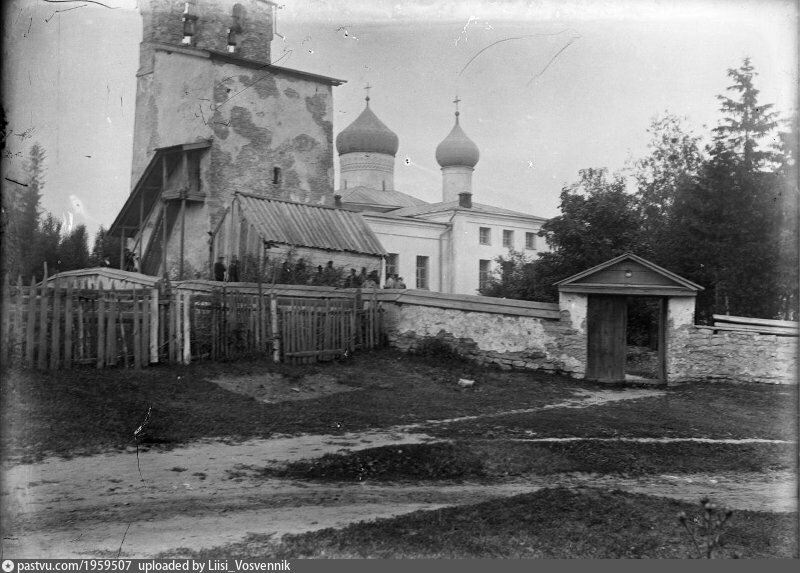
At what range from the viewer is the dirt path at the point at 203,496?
5664 millimetres

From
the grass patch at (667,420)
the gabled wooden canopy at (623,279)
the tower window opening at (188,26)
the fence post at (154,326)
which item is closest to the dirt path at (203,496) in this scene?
the grass patch at (667,420)

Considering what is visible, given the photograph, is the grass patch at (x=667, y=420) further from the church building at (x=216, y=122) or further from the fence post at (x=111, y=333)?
the church building at (x=216, y=122)

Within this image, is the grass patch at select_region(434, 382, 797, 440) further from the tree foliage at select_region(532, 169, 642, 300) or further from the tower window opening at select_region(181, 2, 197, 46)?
the tower window opening at select_region(181, 2, 197, 46)

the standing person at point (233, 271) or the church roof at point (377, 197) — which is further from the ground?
the church roof at point (377, 197)

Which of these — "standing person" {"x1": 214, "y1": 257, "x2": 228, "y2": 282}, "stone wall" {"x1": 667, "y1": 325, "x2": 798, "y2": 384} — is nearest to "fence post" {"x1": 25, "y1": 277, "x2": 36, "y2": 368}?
"standing person" {"x1": 214, "y1": 257, "x2": 228, "y2": 282}

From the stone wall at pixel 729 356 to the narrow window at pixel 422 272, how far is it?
20.7 meters

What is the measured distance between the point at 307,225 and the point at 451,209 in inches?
650

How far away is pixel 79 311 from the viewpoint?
446 inches

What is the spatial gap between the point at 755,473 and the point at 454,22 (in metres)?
5.84

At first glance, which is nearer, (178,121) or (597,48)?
(597,48)

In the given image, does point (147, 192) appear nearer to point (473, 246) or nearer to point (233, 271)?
point (233, 271)

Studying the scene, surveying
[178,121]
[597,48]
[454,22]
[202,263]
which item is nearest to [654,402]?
[597,48]

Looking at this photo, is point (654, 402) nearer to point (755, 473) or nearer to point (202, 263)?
point (755, 473)

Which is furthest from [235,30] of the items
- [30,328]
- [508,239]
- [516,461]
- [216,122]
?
[516,461]
